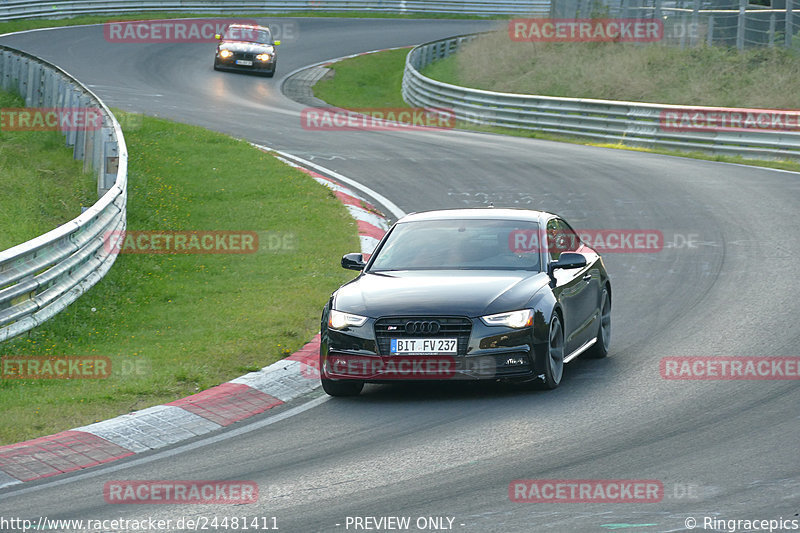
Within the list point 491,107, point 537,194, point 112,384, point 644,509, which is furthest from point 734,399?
point 491,107

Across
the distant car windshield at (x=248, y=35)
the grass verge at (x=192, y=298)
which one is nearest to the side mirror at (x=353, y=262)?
the grass verge at (x=192, y=298)

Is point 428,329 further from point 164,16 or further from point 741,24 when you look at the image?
point 164,16

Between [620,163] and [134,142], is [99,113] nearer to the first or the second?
[134,142]

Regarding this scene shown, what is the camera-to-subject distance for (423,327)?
948 cm

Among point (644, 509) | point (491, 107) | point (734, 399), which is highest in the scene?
point (644, 509)

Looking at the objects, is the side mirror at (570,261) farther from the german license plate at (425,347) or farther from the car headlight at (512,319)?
the german license plate at (425,347)

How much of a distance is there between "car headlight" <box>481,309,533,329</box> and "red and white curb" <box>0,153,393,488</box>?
5.95ft

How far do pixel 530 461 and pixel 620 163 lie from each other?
54.6ft

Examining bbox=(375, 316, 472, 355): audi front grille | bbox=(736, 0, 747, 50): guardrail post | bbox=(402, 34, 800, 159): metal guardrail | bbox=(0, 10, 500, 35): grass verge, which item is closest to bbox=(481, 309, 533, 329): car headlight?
bbox=(375, 316, 472, 355): audi front grille

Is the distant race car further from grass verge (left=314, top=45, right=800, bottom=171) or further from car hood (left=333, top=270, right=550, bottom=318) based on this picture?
car hood (left=333, top=270, right=550, bottom=318)

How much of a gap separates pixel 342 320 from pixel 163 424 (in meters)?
1.64

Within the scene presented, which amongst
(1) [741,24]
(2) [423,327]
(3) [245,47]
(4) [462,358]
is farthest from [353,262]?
(3) [245,47]

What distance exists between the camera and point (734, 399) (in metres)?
9.31

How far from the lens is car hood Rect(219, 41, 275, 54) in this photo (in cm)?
4157
